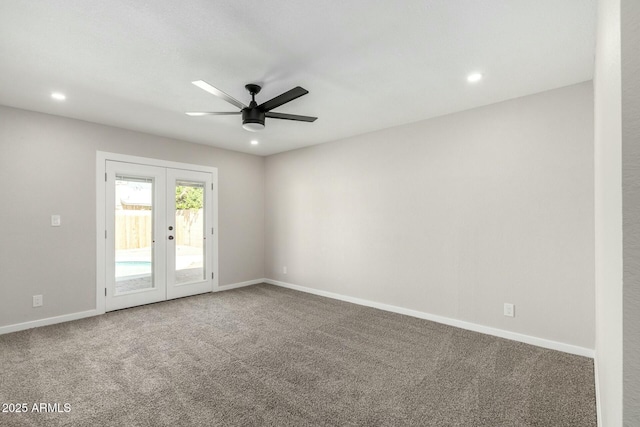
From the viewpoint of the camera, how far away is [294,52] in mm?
2395

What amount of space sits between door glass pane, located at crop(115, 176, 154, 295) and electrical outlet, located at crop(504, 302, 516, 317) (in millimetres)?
4772

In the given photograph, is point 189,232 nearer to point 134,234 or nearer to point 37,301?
point 134,234

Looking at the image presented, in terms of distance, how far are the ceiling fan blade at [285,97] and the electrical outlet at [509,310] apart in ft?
9.89

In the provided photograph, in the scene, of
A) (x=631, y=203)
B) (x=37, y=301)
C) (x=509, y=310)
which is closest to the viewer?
(x=631, y=203)

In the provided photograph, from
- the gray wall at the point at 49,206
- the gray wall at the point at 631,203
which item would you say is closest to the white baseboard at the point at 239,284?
the gray wall at the point at 49,206

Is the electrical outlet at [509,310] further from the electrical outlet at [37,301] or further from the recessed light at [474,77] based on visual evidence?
the electrical outlet at [37,301]

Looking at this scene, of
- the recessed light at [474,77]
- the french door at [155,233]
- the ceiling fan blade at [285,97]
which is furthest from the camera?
the french door at [155,233]

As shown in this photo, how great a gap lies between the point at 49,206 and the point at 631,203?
5.07m

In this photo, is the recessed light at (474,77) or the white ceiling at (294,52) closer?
the white ceiling at (294,52)

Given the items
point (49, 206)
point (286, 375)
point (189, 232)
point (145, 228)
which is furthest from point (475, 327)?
point (49, 206)

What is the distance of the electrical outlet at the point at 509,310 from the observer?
3.25m

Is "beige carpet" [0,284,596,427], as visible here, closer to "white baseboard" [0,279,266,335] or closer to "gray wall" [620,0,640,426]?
"white baseboard" [0,279,266,335]

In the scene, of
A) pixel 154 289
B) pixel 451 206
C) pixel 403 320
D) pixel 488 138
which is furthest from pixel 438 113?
pixel 154 289

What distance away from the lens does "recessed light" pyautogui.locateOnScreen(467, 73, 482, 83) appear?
2.77 meters
